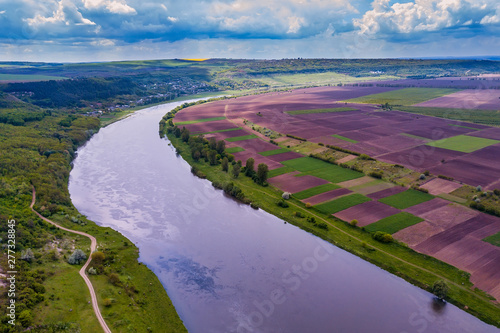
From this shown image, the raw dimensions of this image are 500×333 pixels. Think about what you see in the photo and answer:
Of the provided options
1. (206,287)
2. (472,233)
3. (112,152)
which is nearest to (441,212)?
(472,233)

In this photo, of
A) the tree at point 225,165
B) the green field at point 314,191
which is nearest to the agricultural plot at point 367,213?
the green field at point 314,191

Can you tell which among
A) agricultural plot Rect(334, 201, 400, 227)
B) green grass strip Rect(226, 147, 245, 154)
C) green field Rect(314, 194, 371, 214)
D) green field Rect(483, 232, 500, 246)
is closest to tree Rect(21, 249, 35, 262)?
green field Rect(314, 194, 371, 214)

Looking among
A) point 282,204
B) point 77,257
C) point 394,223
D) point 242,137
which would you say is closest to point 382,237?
point 394,223

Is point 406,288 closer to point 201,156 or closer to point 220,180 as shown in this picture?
point 220,180

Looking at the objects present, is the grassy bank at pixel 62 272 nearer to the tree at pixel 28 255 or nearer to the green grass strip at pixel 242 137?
the tree at pixel 28 255

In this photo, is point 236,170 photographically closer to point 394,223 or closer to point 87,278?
point 394,223

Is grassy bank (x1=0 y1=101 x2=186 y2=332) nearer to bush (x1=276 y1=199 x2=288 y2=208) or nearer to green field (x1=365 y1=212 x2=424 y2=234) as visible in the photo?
bush (x1=276 y1=199 x2=288 y2=208)

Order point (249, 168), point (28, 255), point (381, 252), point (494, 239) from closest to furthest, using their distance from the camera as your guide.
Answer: point (28, 255), point (381, 252), point (494, 239), point (249, 168)
